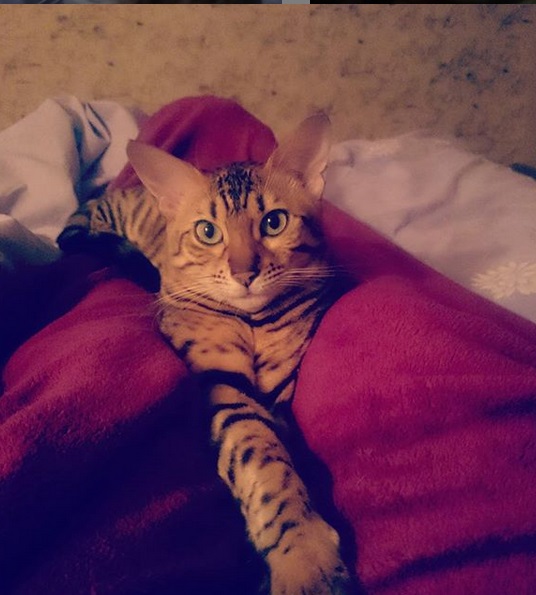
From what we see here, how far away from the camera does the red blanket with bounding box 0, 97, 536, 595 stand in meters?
0.48

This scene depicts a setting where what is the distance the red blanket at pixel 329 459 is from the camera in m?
0.48

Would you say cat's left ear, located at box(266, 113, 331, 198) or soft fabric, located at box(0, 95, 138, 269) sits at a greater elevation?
cat's left ear, located at box(266, 113, 331, 198)

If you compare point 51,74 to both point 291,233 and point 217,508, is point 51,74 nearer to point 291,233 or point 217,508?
point 291,233

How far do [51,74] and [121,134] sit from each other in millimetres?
353

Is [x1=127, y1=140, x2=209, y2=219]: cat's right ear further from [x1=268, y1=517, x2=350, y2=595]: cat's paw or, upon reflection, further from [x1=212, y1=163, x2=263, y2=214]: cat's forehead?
[x1=268, y1=517, x2=350, y2=595]: cat's paw

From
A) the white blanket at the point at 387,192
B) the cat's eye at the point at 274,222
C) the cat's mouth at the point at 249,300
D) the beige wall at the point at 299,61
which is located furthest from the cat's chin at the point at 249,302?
the beige wall at the point at 299,61

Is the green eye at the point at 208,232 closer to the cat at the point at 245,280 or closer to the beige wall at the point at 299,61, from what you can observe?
the cat at the point at 245,280

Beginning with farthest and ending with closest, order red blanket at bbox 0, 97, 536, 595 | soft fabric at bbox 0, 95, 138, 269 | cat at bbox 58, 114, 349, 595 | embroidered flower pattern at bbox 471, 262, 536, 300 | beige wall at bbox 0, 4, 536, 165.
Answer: beige wall at bbox 0, 4, 536, 165 → soft fabric at bbox 0, 95, 138, 269 → embroidered flower pattern at bbox 471, 262, 536, 300 → cat at bbox 58, 114, 349, 595 → red blanket at bbox 0, 97, 536, 595

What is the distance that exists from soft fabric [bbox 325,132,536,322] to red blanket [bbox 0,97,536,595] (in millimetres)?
179

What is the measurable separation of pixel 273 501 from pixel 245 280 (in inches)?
13.9

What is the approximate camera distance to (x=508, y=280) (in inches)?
34.0

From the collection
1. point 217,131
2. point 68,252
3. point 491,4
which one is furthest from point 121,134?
point 491,4

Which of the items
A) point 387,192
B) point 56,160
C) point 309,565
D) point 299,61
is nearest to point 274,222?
point 387,192

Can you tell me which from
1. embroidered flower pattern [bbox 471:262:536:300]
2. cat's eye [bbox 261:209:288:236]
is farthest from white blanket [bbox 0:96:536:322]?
cat's eye [bbox 261:209:288:236]
